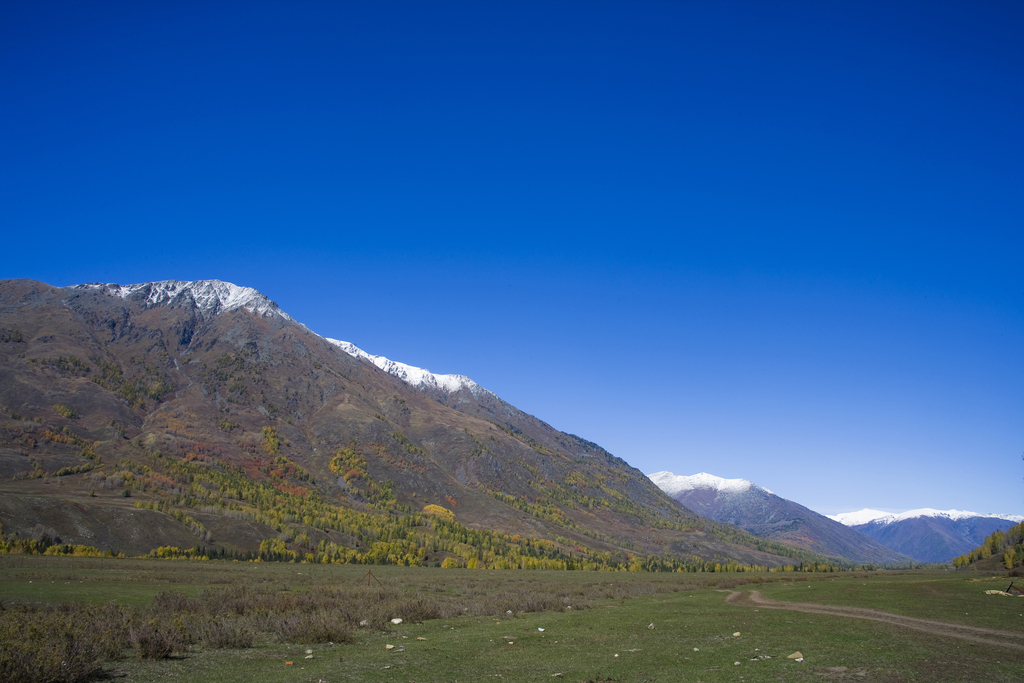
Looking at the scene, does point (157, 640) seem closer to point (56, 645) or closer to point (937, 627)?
point (56, 645)

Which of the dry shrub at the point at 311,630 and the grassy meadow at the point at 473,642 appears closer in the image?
the grassy meadow at the point at 473,642

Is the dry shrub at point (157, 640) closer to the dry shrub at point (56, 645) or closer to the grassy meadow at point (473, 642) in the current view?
the grassy meadow at point (473, 642)

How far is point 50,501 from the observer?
106750 mm

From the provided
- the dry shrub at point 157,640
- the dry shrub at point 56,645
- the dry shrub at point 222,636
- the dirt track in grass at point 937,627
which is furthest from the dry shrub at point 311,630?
the dirt track in grass at point 937,627

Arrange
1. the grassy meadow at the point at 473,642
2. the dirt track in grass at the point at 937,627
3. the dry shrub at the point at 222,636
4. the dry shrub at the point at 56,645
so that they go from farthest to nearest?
the dry shrub at the point at 222,636, the dirt track in grass at the point at 937,627, the grassy meadow at the point at 473,642, the dry shrub at the point at 56,645

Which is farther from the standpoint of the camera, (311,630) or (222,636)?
(311,630)

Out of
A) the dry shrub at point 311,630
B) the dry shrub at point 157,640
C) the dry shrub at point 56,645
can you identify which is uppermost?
the dry shrub at point 56,645

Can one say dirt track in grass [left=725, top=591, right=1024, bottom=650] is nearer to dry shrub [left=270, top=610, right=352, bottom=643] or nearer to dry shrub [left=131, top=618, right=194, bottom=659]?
dry shrub [left=270, top=610, right=352, bottom=643]

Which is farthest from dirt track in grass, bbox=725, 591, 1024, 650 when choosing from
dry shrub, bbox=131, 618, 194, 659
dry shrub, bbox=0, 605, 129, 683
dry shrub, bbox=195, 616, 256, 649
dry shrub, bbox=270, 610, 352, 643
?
dry shrub, bbox=0, 605, 129, 683

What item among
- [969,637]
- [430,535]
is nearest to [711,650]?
[969,637]

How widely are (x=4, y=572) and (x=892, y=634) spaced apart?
2561 inches

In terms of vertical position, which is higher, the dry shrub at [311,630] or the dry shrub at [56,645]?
the dry shrub at [56,645]

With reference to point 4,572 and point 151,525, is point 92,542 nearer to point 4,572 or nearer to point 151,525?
point 151,525

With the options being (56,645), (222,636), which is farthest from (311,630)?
(56,645)
